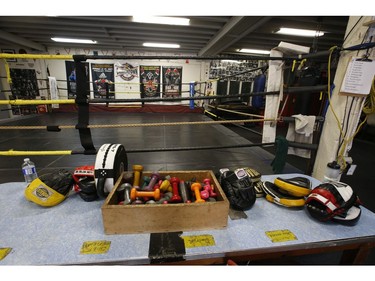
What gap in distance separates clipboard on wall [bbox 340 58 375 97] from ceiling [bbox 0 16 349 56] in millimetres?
3011

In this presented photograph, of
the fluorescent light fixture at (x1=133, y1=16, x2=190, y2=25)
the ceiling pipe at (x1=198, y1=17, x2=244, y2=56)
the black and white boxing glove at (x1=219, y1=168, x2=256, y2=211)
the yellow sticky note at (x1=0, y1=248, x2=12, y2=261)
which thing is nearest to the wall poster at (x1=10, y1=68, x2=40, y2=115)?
the fluorescent light fixture at (x1=133, y1=16, x2=190, y2=25)

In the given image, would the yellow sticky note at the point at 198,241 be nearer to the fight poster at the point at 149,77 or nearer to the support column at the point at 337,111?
the support column at the point at 337,111

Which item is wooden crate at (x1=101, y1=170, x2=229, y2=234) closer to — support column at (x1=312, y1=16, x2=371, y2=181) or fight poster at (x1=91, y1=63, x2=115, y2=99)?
support column at (x1=312, y1=16, x2=371, y2=181)

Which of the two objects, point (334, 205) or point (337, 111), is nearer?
point (334, 205)

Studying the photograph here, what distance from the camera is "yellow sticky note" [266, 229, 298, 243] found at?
74cm

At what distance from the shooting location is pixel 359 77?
110cm

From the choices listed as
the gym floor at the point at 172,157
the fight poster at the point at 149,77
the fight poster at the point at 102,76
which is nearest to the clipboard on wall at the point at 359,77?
the gym floor at the point at 172,157

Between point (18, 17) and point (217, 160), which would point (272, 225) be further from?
point (18, 17)

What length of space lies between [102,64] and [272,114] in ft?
25.3

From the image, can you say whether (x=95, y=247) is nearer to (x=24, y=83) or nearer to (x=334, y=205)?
(x=334, y=205)

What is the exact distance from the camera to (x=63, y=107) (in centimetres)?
710

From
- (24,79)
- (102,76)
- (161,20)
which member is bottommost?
(24,79)

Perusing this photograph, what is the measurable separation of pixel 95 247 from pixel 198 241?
391mm

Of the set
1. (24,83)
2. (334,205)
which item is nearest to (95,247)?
(334,205)
